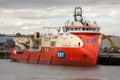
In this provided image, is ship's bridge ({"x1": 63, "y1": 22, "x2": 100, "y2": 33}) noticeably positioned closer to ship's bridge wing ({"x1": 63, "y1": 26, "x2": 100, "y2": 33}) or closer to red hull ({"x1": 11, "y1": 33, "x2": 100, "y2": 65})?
ship's bridge wing ({"x1": 63, "y1": 26, "x2": 100, "y2": 33})

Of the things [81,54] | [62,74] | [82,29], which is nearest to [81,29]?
[82,29]

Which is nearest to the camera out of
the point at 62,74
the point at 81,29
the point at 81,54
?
the point at 62,74

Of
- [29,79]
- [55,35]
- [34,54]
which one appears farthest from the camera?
[34,54]

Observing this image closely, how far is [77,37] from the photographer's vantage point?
313 feet

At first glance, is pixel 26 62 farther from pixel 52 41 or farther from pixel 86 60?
pixel 86 60

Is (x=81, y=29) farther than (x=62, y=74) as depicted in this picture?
Yes

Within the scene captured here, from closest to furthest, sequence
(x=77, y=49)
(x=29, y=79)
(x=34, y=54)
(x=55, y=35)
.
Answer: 1. (x=29, y=79)
2. (x=77, y=49)
3. (x=55, y=35)
4. (x=34, y=54)

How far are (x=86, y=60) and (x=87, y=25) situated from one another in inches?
279

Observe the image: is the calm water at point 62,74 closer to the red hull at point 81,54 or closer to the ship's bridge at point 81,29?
the red hull at point 81,54

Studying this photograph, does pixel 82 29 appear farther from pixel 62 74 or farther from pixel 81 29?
pixel 62 74

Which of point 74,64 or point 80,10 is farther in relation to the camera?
point 80,10

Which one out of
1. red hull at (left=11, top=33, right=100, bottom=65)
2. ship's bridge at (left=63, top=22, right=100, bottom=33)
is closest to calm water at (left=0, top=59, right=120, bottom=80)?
red hull at (left=11, top=33, right=100, bottom=65)

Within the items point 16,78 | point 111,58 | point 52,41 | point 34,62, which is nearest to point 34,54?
point 34,62

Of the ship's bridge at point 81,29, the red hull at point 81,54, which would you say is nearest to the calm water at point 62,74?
the red hull at point 81,54
